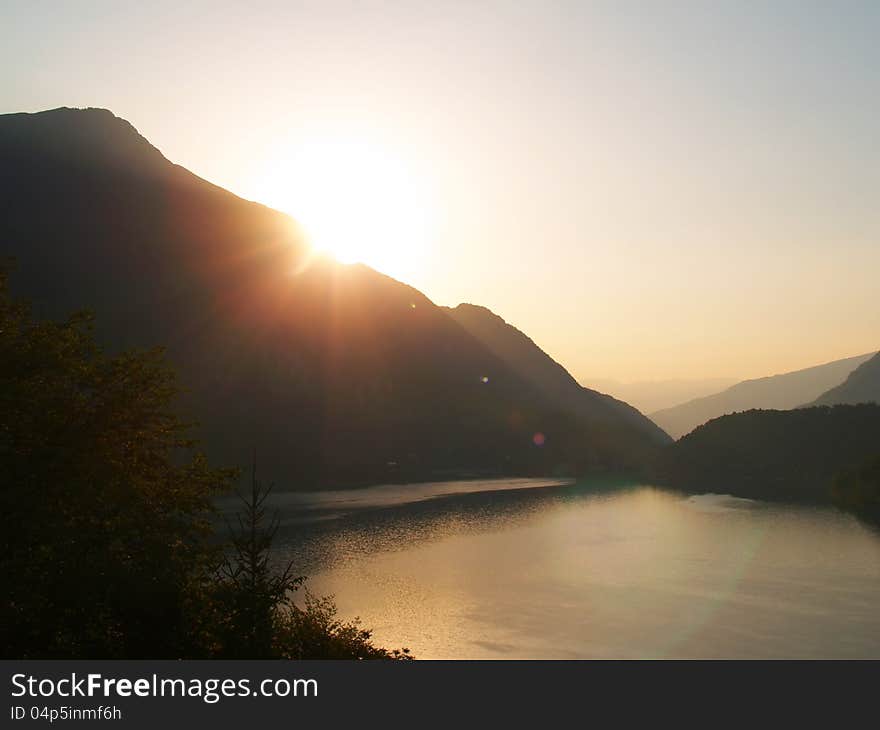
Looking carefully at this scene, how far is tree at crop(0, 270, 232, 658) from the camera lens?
23.0 m

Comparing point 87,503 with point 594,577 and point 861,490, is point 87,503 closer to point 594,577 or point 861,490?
point 594,577

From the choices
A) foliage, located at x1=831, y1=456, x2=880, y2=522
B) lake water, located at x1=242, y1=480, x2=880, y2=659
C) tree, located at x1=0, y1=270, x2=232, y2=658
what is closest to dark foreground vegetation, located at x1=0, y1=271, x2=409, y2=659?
tree, located at x1=0, y1=270, x2=232, y2=658

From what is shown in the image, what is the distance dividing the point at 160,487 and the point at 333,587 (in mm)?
51122

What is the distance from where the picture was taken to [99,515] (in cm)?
2533

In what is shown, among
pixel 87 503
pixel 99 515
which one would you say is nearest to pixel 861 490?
pixel 99 515

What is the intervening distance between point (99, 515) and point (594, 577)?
6717 cm

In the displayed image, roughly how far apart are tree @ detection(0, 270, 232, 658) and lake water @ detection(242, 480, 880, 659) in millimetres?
32161

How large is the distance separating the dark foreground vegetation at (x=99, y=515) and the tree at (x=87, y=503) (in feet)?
0.13

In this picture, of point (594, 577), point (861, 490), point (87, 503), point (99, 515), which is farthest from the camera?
point (861, 490)

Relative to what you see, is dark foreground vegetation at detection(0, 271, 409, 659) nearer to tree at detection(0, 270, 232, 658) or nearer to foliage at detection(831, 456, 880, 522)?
tree at detection(0, 270, 232, 658)
